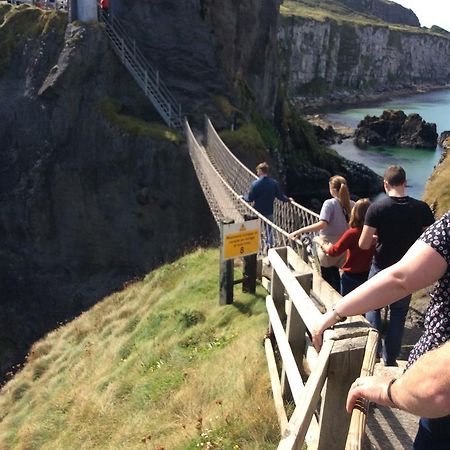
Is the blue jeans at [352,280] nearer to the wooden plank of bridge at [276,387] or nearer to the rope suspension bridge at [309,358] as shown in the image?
the rope suspension bridge at [309,358]

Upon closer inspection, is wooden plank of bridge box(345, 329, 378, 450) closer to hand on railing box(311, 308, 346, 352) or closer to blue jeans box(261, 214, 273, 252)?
hand on railing box(311, 308, 346, 352)

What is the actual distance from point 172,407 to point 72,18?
20481 millimetres

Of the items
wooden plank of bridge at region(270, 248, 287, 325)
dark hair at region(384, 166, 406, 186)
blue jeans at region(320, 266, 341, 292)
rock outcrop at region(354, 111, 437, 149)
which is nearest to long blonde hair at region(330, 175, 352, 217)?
blue jeans at region(320, 266, 341, 292)

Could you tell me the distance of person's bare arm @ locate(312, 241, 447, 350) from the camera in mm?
2502

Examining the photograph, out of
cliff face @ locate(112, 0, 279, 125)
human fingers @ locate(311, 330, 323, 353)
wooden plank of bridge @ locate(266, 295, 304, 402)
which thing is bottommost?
wooden plank of bridge @ locate(266, 295, 304, 402)

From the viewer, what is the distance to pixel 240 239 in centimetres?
780

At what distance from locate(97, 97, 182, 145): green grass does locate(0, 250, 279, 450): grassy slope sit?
9.26 m

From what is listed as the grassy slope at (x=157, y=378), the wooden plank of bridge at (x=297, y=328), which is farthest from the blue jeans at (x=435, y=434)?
the grassy slope at (x=157, y=378)

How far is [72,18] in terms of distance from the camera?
22484 mm

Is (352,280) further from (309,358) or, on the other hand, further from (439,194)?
(439,194)

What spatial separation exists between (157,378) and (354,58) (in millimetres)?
124057

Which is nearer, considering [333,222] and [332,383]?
[332,383]

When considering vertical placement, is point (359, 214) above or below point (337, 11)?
below

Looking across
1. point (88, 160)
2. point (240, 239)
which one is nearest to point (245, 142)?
point (88, 160)
